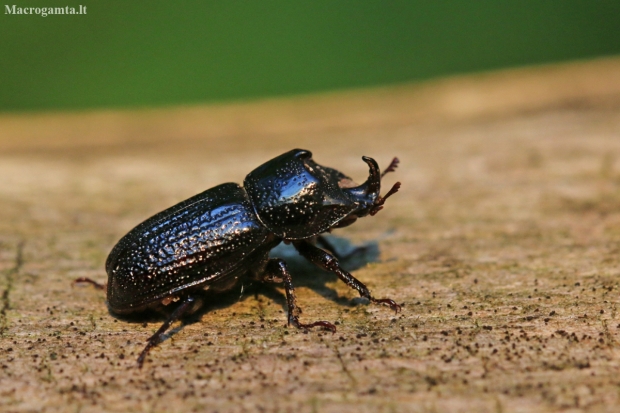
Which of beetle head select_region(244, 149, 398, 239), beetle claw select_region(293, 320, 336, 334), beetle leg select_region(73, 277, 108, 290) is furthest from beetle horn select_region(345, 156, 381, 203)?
beetle leg select_region(73, 277, 108, 290)

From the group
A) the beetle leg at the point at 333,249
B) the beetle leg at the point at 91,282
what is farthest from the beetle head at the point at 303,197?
the beetle leg at the point at 91,282

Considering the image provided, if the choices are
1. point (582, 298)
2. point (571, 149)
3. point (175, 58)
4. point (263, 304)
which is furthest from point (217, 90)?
point (582, 298)

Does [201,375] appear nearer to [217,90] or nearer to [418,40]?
[217,90]

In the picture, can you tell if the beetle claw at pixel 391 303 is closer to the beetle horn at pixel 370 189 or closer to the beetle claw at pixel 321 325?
the beetle claw at pixel 321 325

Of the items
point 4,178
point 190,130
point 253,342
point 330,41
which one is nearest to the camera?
point 253,342

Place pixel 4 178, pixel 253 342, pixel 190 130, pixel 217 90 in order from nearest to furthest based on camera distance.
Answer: pixel 253 342 → pixel 4 178 → pixel 190 130 → pixel 217 90

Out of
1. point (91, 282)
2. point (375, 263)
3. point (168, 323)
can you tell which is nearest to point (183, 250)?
point (168, 323)

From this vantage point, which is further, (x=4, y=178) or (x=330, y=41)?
(x=330, y=41)
